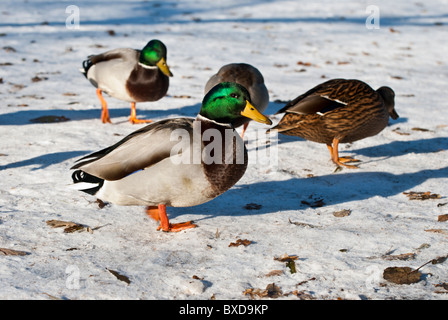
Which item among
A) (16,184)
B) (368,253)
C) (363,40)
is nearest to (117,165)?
(16,184)

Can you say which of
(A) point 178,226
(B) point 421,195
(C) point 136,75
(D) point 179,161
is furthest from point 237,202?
(C) point 136,75

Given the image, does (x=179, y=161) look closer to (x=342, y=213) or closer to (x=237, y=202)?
(x=237, y=202)

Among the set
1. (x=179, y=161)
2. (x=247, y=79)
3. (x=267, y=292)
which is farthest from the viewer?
(x=247, y=79)

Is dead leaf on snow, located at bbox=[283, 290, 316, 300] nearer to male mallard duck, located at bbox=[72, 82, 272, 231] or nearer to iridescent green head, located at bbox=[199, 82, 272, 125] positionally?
male mallard duck, located at bbox=[72, 82, 272, 231]

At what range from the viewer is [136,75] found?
671cm

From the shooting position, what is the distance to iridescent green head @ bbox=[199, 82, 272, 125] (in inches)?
150

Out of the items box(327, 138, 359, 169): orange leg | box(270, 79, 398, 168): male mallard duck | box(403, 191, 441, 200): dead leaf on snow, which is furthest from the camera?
box(327, 138, 359, 169): orange leg

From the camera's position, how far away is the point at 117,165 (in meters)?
3.71

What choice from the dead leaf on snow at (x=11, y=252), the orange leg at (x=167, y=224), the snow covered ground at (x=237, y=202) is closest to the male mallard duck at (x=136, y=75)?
the snow covered ground at (x=237, y=202)

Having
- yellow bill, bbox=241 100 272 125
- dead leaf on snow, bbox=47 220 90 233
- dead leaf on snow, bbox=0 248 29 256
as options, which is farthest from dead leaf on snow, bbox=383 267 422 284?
dead leaf on snow, bbox=0 248 29 256

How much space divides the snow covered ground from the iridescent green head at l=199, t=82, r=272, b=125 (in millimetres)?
804

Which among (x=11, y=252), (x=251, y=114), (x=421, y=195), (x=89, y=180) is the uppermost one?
(x=251, y=114)

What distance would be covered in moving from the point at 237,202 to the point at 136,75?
2.77 m
